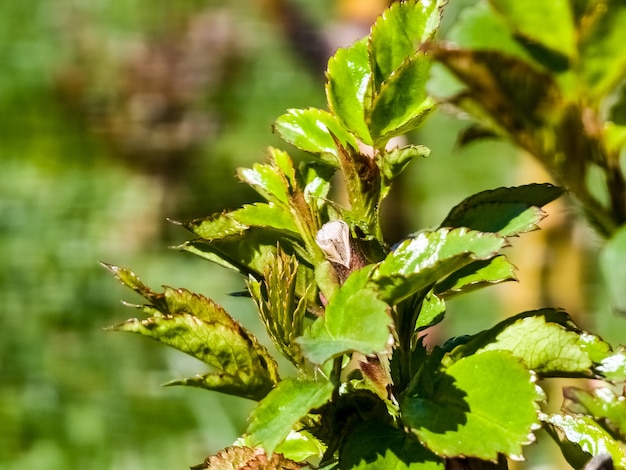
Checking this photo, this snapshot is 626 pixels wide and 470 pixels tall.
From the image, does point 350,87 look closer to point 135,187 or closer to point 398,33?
point 398,33

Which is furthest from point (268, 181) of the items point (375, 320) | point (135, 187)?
point (135, 187)

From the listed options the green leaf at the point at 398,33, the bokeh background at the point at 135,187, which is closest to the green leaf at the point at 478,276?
the green leaf at the point at 398,33

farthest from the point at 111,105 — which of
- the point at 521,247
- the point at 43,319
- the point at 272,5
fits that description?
the point at 521,247

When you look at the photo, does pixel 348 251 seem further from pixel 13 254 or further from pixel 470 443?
pixel 13 254

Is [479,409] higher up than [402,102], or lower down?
lower down

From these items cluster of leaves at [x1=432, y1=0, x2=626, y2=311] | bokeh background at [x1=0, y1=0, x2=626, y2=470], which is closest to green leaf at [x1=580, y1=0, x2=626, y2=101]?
cluster of leaves at [x1=432, y1=0, x2=626, y2=311]
